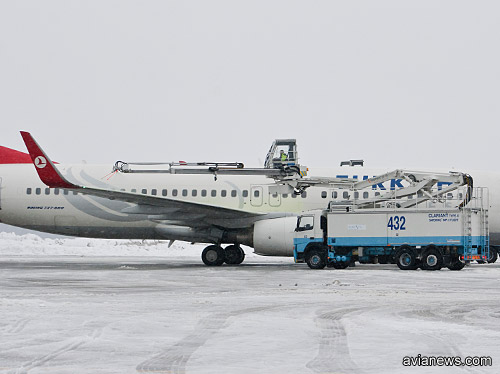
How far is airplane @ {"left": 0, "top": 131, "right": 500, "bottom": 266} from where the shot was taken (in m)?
26.8

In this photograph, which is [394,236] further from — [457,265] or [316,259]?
[316,259]

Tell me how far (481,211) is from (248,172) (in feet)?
27.7

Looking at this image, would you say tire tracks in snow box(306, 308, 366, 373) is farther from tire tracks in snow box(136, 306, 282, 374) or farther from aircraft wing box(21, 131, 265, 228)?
aircraft wing box(21, 131, 265, 228)

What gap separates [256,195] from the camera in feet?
96.0

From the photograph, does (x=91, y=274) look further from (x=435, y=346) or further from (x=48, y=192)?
(x=435, y=346)

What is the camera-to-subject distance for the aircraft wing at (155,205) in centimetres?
2611

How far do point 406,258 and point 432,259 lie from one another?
841mm

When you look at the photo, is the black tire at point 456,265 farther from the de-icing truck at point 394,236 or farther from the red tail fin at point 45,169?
the red tail fin at point 45,169

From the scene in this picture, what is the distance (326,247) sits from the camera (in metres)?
25.6

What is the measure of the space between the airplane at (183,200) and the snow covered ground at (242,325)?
27.4ft

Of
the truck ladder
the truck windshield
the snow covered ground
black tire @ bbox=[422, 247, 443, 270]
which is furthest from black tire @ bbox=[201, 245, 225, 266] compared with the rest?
the truck ladder

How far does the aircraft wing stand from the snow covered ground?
758 centimetres

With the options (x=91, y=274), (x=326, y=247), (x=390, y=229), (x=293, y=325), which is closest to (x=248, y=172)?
(x=326, y=247)

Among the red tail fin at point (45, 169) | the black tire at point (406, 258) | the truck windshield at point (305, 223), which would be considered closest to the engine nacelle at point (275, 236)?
the truck windshield at point (305, 223)
